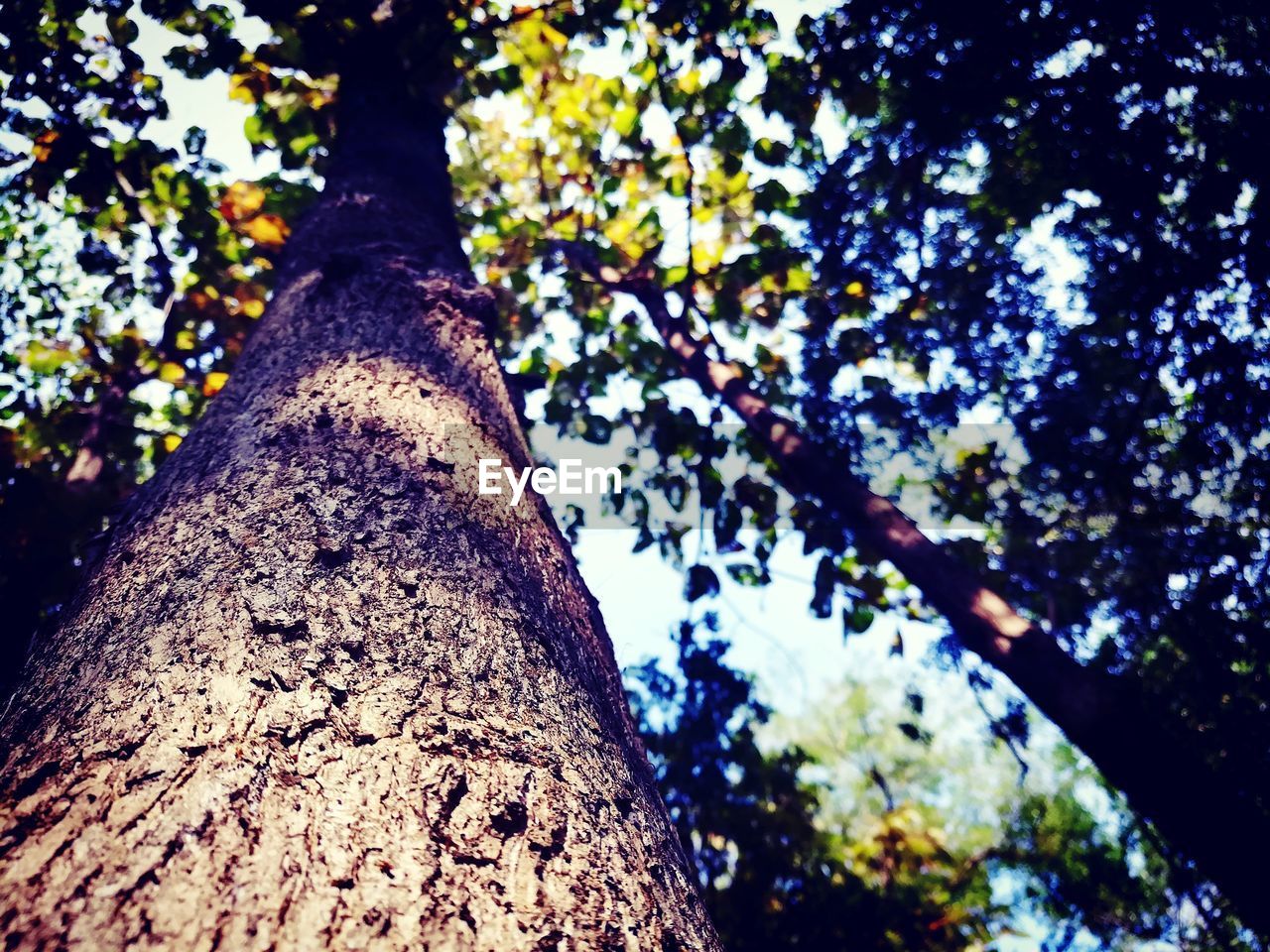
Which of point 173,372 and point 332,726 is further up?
point 173,372

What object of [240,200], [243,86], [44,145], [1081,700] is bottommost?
[1081,700]

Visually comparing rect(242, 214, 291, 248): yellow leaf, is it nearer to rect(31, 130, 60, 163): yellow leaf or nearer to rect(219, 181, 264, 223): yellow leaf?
rect(219, 181, 264, 223): yellow leaf

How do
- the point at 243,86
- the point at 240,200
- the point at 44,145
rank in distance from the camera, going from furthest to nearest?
the point at 240,200 < the point at 243,86 < the point at 44,145

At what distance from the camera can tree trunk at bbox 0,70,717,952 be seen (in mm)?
538

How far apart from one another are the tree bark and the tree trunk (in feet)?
7.13

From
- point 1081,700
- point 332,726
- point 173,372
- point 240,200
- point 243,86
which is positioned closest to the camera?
point 332,726

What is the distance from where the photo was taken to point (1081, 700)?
2.35 metres

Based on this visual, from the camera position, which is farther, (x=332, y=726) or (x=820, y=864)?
(x=820, y=864)

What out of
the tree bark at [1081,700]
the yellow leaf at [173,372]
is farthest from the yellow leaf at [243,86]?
the tree bark at [1081,700]

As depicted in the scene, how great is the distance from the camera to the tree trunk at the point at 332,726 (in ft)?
1.77

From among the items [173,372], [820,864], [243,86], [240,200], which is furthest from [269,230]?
[820,864]

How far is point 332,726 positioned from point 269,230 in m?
3.63

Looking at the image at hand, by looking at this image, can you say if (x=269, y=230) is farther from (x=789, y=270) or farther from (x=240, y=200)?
(x=789, y=270)

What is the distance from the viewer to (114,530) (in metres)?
1.12
